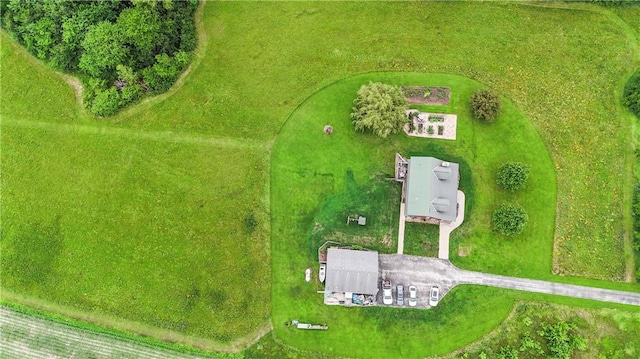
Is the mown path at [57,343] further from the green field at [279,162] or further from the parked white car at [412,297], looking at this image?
the parked white car at [412,297]

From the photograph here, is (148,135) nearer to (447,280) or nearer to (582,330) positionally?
(447,280)

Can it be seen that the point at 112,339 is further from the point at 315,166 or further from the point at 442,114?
the point at 442,114

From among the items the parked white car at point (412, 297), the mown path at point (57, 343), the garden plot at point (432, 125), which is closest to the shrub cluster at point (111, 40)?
the mown path at point (57, 343)

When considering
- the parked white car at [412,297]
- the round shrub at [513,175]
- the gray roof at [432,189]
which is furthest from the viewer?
the parked white car at [412,297]

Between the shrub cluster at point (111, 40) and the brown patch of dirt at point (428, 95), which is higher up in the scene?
the shrub cluster at point (111, 40)

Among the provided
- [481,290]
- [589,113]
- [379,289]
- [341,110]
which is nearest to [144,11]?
[341,110]

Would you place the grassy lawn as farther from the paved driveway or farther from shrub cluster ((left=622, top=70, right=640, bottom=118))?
shrub cluster ((left=622, top=70, right=640, bottom=118))

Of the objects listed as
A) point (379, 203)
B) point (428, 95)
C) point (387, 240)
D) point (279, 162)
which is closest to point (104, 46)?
point (279, 162)

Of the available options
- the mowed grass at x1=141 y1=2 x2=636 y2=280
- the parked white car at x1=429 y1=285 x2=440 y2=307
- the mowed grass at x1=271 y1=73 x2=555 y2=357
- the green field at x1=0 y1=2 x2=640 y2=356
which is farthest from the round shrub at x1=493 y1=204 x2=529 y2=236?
the parked white car at x1=429 y1=285 x2=440 y2=307
